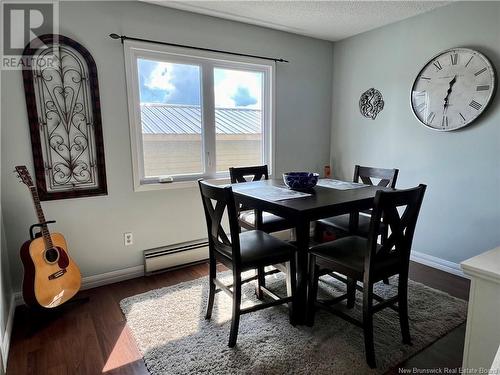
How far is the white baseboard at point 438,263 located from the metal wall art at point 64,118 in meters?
3.01

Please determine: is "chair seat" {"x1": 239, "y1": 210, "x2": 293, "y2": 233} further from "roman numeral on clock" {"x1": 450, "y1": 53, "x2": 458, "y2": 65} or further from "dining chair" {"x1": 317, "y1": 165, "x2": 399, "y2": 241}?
"roman numeral on clock" {"x1": 450, "y1": 53, "x2": 458, "y2": 65}

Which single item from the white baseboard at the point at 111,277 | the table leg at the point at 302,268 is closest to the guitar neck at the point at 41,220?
the white baseboard at the point at 111,277

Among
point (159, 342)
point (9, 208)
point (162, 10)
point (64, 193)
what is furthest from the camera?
point (162, 10)

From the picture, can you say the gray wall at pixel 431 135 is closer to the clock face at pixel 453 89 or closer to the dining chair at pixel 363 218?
the clock face at pixel 453 89

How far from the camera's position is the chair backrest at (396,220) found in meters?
1.53

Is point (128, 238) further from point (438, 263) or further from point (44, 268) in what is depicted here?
point (438, 263)

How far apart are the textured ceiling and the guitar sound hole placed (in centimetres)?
205

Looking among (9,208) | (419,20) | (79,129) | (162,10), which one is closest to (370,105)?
(419,20)

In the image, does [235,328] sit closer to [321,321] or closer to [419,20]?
[321,321]

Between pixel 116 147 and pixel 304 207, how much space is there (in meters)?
1.71

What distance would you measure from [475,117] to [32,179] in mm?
3458

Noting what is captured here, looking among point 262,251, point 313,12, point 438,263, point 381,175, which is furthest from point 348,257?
point 313,12

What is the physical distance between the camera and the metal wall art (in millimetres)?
2189

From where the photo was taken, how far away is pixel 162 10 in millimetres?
2590
